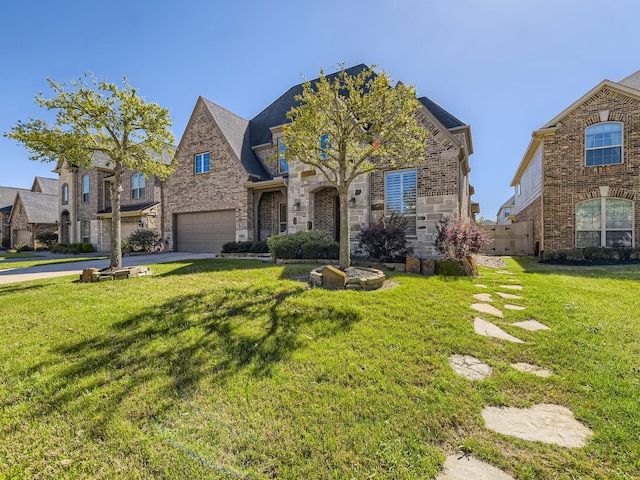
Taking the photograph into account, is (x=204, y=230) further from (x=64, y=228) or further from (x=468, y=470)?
(x=468, y=470)

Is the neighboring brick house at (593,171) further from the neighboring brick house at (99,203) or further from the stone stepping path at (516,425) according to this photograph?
the neighboring brick house at (99,203)

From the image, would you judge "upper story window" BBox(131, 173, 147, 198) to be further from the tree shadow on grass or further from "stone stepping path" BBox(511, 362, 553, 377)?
"stone stepping path" BBox(511, 362, 553, 377)

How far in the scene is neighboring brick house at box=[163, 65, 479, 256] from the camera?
11.1 metres

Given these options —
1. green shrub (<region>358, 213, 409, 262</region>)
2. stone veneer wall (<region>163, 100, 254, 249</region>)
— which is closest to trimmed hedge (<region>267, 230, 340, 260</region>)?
green shrub (<region>358, 213, 409, 262</region>)

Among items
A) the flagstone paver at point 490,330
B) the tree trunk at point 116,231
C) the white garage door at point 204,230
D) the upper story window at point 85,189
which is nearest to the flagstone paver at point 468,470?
the flagstone paver at point 490,330

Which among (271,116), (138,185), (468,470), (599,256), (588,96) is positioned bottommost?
(468,470)

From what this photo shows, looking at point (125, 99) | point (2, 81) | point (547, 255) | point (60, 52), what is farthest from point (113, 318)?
point (547, 255)

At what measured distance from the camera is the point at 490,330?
167 inches

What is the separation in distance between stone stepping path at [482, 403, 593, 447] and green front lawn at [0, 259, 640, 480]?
3.3 inches

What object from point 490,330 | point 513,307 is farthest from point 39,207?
point 513,307

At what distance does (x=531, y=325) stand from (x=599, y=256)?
34.6 feet

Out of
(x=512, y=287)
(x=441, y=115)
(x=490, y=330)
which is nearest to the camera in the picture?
(x=490, y=330)

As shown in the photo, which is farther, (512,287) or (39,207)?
(39,207)

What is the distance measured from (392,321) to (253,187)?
12695 millimetres
